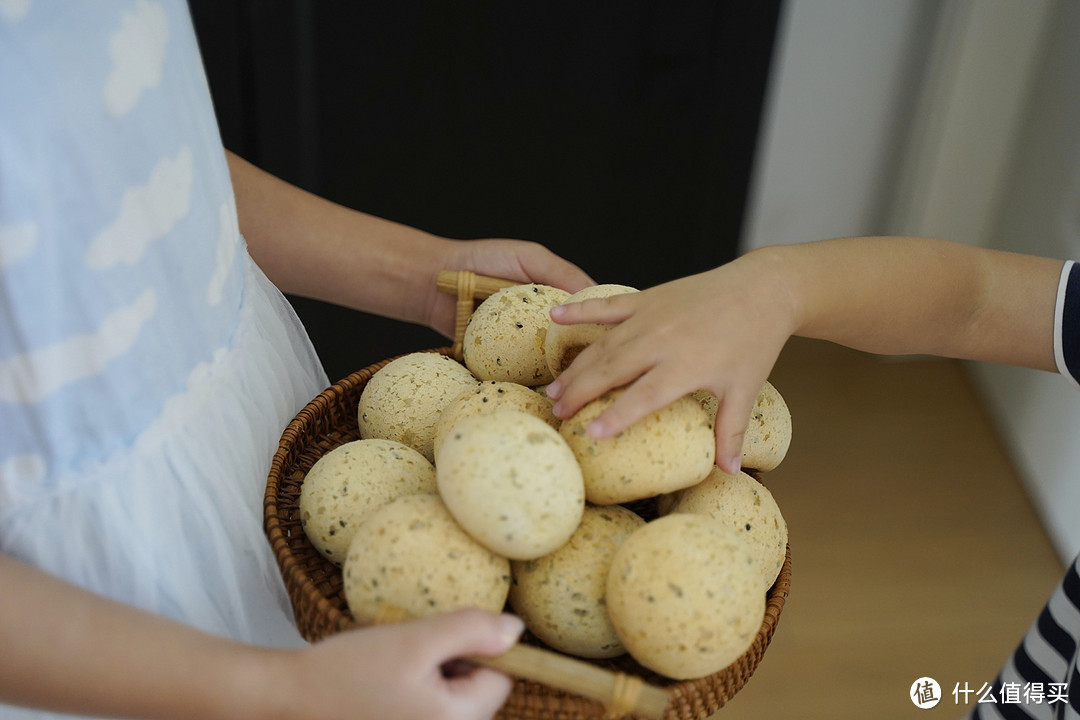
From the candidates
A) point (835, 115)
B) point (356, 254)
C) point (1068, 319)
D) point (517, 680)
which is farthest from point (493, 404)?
point (835, 115)

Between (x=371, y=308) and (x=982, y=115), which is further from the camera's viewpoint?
(x=982, y=115)

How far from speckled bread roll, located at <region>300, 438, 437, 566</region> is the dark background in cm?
115

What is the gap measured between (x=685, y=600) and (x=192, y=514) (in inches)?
14.4

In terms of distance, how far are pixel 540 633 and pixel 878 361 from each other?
1825 mm

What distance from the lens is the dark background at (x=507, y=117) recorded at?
1611 mm

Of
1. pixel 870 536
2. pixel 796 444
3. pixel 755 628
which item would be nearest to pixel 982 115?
pixel 796 444

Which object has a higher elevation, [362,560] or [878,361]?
[362,560]

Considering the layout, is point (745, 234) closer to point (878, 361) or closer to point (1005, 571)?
point (878, 361)

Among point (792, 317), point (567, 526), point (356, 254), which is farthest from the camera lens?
point (356, 254)

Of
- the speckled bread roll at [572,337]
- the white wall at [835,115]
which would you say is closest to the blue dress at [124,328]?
the speckled bread roll at [572,337]

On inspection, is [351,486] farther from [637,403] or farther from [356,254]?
[356,254]

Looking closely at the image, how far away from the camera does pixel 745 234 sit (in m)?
2.17

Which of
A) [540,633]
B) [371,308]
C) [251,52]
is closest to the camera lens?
[540,633]

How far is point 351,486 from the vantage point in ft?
2.14
